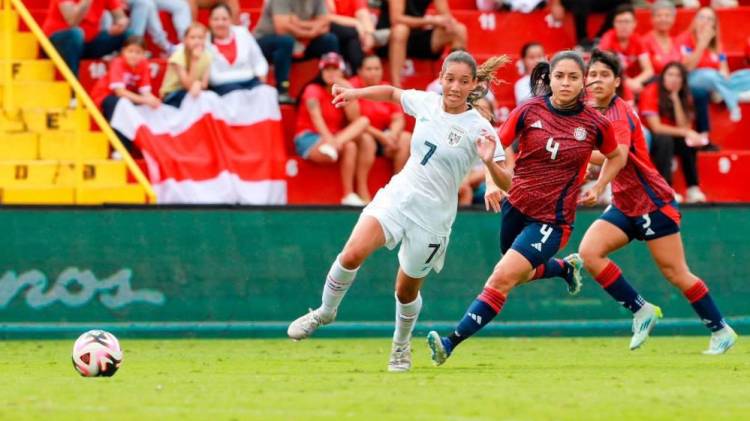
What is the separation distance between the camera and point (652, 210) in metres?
12.5

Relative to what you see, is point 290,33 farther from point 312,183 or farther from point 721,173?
point 721,173

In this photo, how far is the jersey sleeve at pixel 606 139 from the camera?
11.2 meters

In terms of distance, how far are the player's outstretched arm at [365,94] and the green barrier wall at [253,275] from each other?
4919 mm

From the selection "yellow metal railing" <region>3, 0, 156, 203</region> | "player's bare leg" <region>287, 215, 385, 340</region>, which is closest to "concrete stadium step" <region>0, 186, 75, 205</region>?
"yellow metal railing" <region>3, 0, 156, 203</region>

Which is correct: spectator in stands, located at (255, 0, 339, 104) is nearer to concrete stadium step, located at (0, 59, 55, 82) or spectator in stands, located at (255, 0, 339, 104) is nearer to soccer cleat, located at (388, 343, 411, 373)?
concrete stadium step, located at (0, 59, 55, 82)

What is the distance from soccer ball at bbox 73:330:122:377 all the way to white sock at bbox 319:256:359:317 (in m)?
1.50

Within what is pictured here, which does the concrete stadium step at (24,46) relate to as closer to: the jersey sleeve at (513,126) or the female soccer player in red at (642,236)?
the female soccer player in red at (642,236)

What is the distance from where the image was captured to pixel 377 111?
57.0 feet

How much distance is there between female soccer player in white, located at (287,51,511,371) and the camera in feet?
34.8

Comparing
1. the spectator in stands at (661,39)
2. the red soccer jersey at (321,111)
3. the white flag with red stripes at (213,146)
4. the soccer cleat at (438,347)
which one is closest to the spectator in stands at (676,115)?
the spectator in stands at (661,39)

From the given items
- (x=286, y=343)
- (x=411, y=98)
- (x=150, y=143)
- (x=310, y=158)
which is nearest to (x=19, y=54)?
(x=150, y=143)

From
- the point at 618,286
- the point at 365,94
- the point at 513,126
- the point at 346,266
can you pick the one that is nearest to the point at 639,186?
the point at 618,286

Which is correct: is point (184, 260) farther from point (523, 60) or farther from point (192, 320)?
point (523, 60)

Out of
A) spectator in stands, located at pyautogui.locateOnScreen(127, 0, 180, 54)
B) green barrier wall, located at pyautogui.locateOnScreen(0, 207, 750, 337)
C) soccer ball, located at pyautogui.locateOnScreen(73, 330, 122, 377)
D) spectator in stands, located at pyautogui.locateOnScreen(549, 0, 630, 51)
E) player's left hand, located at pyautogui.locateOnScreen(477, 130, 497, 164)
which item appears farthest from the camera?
spectator in stands, located at pyautogui.locateOnScreen(549, 0, 630, 51)
